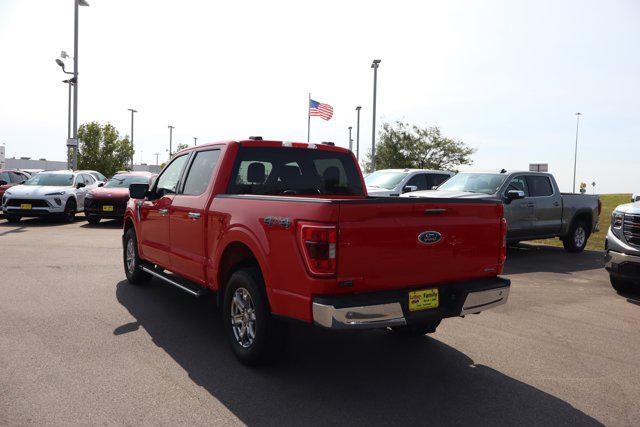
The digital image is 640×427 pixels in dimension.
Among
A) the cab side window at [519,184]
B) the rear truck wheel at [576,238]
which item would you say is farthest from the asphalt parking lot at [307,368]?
the rear truck wheel at [576,238]

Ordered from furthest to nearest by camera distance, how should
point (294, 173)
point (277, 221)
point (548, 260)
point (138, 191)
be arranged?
point (548, 260), point (138, 191), point (294, 173), point (277, 221)

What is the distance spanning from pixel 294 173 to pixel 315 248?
2084 mm

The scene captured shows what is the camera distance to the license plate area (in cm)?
384

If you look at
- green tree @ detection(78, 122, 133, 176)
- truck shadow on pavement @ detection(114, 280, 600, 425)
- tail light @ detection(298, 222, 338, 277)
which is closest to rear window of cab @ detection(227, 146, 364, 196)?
truck shadow on pavement @ detection(114, 280, 600, 425)

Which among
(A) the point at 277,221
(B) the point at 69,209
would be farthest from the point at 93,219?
(A) the point at 277,221

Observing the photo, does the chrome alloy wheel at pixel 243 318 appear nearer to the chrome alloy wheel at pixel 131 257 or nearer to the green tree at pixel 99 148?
the chrome alloy wheel at pixel 131 257

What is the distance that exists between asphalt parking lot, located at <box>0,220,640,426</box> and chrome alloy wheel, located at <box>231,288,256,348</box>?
235 mm

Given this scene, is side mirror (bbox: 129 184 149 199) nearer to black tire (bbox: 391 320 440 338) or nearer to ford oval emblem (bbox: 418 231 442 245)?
black tire (bbox: 391 320 440 338)

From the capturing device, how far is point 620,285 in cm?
788

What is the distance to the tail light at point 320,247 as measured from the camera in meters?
3.50

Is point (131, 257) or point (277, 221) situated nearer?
point (277, 221)

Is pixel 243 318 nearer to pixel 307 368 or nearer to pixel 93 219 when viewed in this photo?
pixel 307 368

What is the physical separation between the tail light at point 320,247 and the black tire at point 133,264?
4.31 meters

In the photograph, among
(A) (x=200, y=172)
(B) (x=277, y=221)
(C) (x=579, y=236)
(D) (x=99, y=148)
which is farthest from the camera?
(D) (x=99, y=148)
